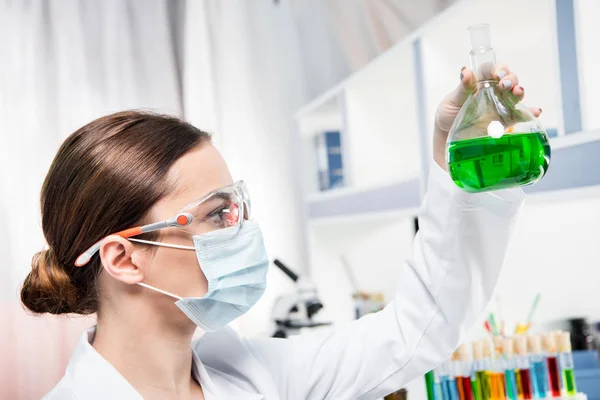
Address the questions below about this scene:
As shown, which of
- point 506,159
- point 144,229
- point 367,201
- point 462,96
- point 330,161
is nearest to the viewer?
point 506,159

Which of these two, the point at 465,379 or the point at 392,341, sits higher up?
the point at 392,341

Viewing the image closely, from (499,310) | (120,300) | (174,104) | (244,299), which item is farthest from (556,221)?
(174,104)

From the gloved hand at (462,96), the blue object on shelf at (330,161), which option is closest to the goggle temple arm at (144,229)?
the gloved hand at (462,96)

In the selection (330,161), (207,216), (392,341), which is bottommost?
(392,341)

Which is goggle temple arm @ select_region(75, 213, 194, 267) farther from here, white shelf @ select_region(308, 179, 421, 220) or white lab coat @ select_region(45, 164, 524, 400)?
white shelf @ select_region(308, 179, 421, 220)

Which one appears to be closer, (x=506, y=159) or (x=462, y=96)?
(x=506, y=159)

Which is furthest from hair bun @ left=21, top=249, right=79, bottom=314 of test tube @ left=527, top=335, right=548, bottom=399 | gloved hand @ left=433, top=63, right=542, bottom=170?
test tube @ left=527, top=335, right=548, bottom=399

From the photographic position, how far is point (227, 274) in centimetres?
119

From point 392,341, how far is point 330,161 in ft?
5.26

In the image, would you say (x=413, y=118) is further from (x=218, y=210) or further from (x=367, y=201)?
(x=218, y=210)

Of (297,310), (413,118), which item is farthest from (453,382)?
(413,118)

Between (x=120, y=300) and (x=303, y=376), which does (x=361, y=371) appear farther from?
(x=120, y=300)

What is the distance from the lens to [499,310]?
1979 millimetres

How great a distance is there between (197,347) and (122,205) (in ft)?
1.27
